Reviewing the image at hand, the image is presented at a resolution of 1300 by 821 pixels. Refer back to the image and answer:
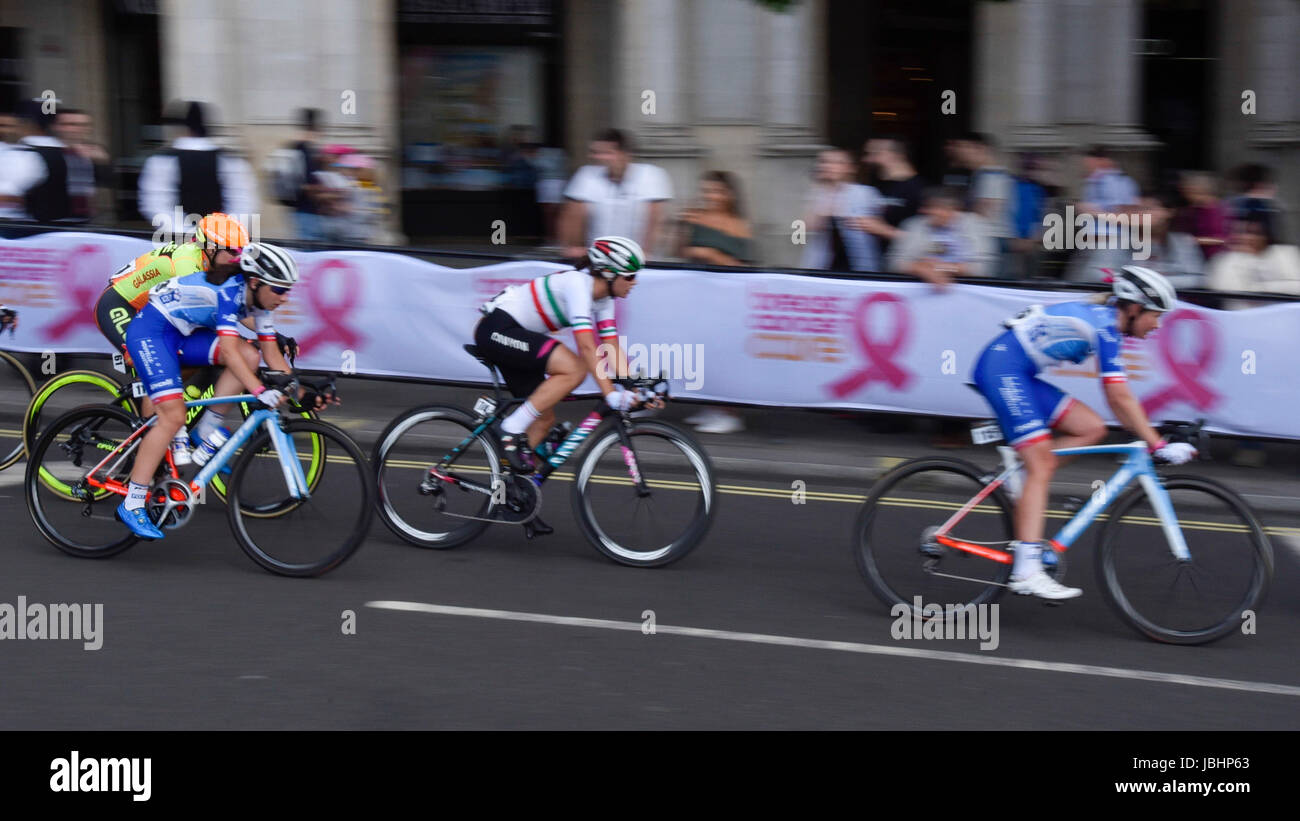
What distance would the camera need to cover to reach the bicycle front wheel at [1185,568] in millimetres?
6898

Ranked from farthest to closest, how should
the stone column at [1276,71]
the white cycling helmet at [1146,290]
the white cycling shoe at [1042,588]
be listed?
the stone column at [1276,71] < the white cycling shoe at [1042,588] < the white cycling helmet at [1146,290]

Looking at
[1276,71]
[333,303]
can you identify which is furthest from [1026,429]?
[1276,71]

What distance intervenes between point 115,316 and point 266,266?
5.14 ft

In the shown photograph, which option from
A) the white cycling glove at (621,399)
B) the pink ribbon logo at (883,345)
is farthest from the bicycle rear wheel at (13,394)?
the pink ribbon logo at (883,345)

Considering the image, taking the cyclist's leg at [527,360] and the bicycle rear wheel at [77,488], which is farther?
the cyclist's leg at [527,360]

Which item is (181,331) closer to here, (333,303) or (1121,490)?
(333,303)

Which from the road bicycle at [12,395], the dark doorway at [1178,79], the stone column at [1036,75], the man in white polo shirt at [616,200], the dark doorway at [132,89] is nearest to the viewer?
the road bicycle at [12,395]

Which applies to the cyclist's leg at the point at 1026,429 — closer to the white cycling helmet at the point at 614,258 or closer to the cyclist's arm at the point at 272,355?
the white cycling helmet at the point at 614,258

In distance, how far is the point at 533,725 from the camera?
5758mm

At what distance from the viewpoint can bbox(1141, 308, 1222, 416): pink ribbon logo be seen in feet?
33.6

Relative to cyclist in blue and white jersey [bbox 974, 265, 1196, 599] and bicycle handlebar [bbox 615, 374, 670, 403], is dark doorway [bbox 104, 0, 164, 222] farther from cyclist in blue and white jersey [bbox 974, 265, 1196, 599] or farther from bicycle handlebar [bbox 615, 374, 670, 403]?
cyclist in blue and white jersey [bbox 974, 265, 1196, 599]

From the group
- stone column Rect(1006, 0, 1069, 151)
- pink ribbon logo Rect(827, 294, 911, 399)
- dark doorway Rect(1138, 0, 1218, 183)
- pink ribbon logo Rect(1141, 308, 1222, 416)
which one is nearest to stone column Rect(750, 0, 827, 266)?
stone column Rect(1006, 0, 1069, 151)

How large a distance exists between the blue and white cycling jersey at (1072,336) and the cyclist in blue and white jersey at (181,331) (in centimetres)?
355
